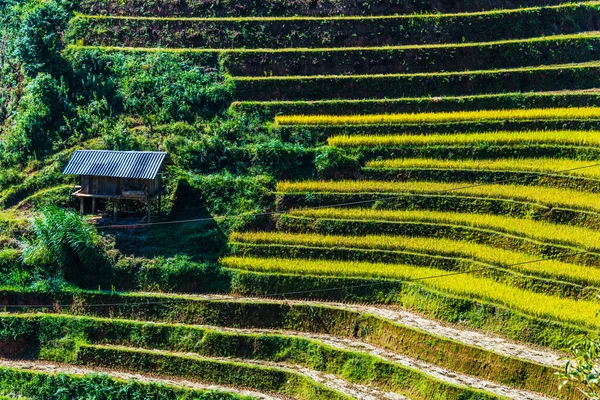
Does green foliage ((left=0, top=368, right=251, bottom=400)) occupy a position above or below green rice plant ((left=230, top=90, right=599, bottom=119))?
below

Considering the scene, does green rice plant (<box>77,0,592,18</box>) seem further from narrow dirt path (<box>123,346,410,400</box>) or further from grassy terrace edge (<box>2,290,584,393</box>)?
narrow dirt path (<box>123,346,410,400</box>)

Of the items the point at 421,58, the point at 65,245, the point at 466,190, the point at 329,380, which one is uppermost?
the point at 421,58

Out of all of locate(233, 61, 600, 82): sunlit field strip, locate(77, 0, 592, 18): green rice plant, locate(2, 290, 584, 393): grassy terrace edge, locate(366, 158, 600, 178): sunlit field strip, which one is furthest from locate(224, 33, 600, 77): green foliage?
locate(2, 290, 584, 393): grassy terrace edge

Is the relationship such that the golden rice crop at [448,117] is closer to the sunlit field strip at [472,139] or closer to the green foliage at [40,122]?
the sunlit field strip at [472,139]

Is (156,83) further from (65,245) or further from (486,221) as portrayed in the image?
(486,221)

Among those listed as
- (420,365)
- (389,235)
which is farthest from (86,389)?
(389,235)
